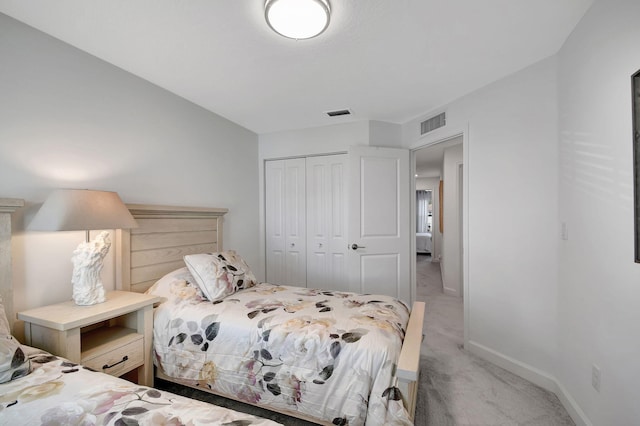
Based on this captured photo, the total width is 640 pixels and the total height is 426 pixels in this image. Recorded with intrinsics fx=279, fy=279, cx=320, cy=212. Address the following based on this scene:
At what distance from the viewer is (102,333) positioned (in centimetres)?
189

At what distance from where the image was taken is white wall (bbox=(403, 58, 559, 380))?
2.08 m

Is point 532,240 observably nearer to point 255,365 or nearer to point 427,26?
point 427,26

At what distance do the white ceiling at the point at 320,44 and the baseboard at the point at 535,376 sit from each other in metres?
2.35

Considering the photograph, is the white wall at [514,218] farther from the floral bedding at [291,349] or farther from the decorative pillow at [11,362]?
the decorative pillow at [11,362]

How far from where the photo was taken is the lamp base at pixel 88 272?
1.71 meters

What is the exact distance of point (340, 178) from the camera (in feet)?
11.6

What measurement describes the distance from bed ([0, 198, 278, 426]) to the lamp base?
1.49ft

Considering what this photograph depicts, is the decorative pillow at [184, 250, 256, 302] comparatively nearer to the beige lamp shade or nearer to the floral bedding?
the floral bedding

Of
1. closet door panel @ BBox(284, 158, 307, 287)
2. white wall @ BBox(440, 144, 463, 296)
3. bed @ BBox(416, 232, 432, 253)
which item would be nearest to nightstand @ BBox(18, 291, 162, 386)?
closet door panel @ BBox(284, 158, 307, 287)

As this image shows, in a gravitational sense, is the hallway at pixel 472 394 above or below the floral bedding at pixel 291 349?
below

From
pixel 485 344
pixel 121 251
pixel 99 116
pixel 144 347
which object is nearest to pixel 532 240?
pixel 485 344

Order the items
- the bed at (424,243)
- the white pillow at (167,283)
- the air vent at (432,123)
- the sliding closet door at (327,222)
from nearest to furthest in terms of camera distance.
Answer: the white pillow at (167,283) < the air vent at (432,123) < the sliding closet door at (327,222) < the bed at (424,243)

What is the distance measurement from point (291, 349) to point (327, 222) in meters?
2.13

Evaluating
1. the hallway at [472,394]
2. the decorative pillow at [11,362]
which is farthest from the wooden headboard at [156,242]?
the hallway at [472,394]
